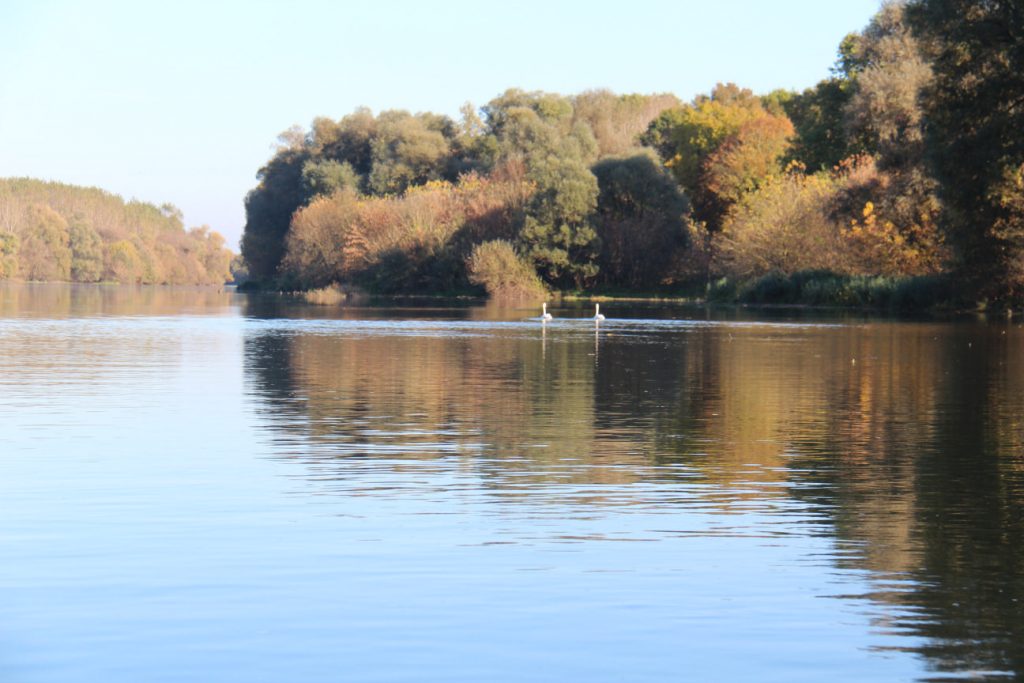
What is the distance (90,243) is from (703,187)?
94.0 m

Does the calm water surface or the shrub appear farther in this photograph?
the shrub

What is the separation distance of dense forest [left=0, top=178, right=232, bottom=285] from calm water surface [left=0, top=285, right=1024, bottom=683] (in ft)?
459

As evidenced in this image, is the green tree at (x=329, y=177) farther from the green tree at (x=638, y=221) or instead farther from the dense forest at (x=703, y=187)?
the green tree at (x=638, y=221)

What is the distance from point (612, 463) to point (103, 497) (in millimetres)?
4585

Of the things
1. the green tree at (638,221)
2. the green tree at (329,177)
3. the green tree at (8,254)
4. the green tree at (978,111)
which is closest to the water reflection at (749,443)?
the green tree at (978,111)

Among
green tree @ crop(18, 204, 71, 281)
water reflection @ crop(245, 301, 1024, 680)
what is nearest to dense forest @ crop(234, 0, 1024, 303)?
water reflection @ crop(245, 301, 1024, 680)

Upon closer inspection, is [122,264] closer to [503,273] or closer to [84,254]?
[84,254]

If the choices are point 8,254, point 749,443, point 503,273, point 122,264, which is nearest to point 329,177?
point 503,273

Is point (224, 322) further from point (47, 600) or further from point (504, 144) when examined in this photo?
point (504, 144)

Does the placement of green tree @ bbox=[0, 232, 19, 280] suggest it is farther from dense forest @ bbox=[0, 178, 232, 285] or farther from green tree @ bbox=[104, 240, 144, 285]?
green tree @ bbox=[104, 240, 144, 285]

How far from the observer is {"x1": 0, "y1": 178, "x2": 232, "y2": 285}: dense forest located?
502 feet

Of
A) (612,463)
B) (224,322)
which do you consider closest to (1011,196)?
(224,322)

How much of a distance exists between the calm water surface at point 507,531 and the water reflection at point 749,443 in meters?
0.05

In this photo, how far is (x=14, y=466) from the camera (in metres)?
11.9
